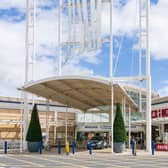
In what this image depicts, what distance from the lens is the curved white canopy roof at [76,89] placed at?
35.1 metres

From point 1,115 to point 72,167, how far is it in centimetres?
2997

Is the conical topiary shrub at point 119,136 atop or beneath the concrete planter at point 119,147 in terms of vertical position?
atop

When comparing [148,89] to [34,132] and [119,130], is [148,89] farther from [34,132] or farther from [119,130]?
[34,132]

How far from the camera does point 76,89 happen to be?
1657 inches

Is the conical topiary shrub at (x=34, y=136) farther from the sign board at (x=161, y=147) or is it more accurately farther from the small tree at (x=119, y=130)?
the sign board at (x=161, y=147)

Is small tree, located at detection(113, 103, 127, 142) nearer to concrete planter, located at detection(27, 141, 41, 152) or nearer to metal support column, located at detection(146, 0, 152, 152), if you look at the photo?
metal support column, located at detection(146, 0, 152, 152)

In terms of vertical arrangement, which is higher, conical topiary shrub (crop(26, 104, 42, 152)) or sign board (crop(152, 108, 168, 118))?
sign board (crop(152, 108, 168, 118))

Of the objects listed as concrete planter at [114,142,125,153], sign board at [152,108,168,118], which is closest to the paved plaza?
concrete planter at [114,142,125,153]

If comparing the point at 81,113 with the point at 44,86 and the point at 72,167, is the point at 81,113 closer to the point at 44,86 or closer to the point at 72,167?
the point at 44,86

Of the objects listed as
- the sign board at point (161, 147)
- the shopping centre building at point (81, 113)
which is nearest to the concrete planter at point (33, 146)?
the shopping centre building at point (81, 113)

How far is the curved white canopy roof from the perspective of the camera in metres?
35.1

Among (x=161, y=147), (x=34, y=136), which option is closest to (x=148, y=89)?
(x=161, y=147)

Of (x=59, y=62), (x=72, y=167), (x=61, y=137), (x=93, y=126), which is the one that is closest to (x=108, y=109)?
(x=93, y=126)

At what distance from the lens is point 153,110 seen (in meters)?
53.6
